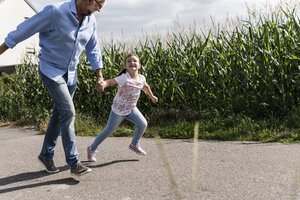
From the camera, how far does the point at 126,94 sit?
4191 millimetres

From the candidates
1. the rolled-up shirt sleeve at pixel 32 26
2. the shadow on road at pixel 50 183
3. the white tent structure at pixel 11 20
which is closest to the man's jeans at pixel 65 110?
the shadow on road at pixel 50 183

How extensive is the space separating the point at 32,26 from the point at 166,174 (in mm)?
2084

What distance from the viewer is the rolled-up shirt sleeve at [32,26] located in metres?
3.27

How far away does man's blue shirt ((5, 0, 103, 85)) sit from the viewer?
3.28 metres

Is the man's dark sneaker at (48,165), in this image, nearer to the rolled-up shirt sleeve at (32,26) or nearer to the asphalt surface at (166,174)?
the asphalt surface at (166,174)

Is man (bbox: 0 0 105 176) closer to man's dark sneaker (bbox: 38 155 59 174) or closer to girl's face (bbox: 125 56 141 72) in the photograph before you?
man's dark sneaker (bbox: 38 155 59 174)

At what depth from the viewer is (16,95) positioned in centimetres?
966

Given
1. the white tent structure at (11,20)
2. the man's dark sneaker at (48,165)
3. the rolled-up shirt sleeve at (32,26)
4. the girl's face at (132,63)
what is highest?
the white tent structure at (11,20)

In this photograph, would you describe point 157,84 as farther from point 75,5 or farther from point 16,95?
point 16,95

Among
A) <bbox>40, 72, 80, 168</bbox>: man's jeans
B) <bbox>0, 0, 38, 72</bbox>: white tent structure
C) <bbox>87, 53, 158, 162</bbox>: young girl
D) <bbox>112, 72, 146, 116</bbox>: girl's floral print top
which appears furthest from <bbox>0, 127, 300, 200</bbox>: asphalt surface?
<bbox>0, 0, 38, 72</bbox>: white tent structure

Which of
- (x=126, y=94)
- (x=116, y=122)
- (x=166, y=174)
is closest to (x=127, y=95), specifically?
(x=126, y=94)

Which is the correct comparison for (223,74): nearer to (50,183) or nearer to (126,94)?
(126,94)

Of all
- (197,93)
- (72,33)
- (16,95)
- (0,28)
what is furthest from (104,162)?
(0,28)

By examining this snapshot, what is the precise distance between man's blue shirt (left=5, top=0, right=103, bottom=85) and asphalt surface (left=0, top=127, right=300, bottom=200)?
1150 millimetres
